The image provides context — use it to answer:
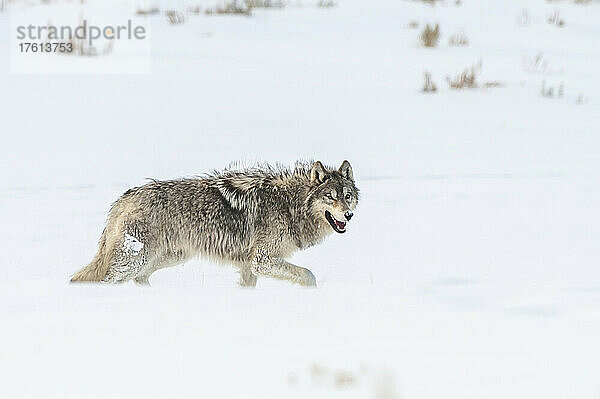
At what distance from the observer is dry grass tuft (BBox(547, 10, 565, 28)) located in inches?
692

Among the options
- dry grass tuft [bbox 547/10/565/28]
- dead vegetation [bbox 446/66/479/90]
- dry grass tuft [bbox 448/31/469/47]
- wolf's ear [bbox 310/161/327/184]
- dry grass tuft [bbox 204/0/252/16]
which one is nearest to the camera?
wolf's ear [bbox 310/161/327/184]

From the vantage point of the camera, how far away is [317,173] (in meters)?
6.71

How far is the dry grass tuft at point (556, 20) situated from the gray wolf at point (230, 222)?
12.0m

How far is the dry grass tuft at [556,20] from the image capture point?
17584 mm

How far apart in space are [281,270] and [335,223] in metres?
0.52

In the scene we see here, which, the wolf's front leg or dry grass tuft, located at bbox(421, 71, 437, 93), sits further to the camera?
dry grass tuft, located at bbox(421, 71, 437, 93)

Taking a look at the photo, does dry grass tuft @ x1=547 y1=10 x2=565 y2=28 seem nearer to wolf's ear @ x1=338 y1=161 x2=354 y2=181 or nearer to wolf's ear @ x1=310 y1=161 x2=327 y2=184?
wolf's ear @ x1=338 y1=161 x2=354 y2=181

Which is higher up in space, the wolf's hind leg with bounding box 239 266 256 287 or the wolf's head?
the wolf's head

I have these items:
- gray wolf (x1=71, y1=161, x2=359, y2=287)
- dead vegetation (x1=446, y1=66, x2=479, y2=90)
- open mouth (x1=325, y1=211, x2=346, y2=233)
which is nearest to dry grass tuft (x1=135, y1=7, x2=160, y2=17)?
dead vegetation (x1=446, y1=66, x2=479, y2=90)

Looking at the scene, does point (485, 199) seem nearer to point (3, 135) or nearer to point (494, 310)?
point (494, 310)

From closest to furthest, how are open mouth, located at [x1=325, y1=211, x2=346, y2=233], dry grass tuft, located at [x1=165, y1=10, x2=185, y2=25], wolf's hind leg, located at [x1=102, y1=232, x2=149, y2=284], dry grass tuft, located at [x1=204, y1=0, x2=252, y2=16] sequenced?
1. wolf's hind leg, located at [x1=102, y1=232, x2=149, y2=284]
2. open mouth, located at [x1=325, y1=211, x2=346, y2=233]
3. dry grass tuft, located at [x1=165, y1=10, x2=185, y2=25]
4. dry grass tuft, located at [x1=204, y1=0, x2=252, y2=16]

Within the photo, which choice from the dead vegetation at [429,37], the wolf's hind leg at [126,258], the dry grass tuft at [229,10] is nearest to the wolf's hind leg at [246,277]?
the wolf's hind leg at [126,258]

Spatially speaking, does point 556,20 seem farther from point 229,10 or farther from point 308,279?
point 308,279

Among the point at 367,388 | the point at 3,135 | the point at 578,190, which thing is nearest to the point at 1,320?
the point at 367,388
